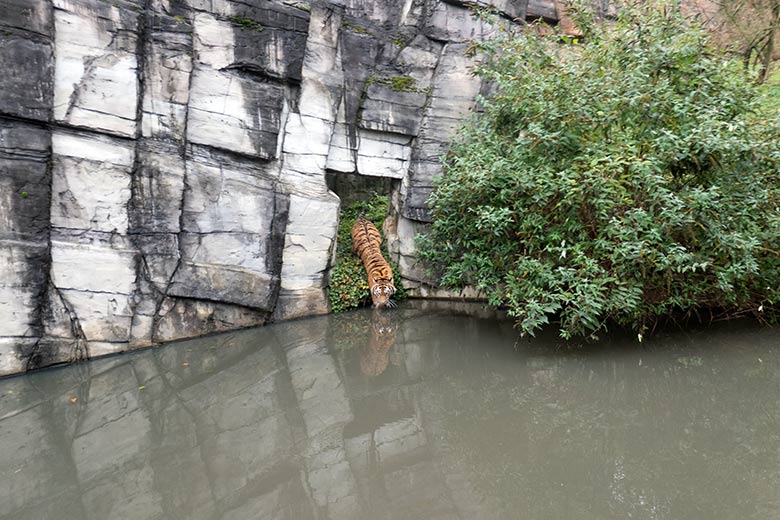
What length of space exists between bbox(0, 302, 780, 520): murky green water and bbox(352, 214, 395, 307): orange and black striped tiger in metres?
1.90

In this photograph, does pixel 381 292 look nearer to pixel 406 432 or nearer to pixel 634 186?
pixel 406 432

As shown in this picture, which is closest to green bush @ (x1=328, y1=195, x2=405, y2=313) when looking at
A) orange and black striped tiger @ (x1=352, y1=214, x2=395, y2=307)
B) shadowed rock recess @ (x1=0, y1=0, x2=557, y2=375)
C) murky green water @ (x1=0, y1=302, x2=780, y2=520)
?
orange and black striped tiger @ (x1=352, y1=214, x2=395, y2=307)

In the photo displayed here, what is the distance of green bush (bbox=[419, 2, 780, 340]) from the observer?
6074 mm

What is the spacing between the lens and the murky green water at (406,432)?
3.90 m

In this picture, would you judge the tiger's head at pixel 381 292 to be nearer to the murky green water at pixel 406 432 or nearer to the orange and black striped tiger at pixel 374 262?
the orange and black striped tiger at pixel 374 262

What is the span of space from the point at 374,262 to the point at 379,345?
2.36 meters

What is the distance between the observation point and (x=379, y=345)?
753 cm

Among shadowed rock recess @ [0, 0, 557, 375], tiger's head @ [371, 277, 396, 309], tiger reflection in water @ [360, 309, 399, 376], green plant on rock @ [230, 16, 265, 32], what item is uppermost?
green plant on rock @ [230, 16, 265, 32]

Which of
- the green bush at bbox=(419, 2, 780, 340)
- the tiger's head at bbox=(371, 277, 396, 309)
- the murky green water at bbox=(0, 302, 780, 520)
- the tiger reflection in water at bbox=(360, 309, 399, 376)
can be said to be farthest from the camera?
the tiger's head at bbox=(371, 277, 396, 309)

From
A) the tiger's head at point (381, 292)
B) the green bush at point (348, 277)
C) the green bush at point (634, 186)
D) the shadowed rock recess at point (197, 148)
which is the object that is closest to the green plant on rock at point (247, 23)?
the shadowed rock recess at point (197, 148)

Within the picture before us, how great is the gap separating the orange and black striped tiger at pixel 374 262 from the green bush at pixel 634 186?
7.37 ft

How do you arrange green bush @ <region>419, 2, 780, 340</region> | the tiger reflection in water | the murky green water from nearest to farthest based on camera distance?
the murky green water
green bush @ <region>419, 2, 780, 340</region>
the tiger reflection in water

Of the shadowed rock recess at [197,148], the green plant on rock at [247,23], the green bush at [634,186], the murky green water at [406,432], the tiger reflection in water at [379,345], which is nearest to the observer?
the murky green water at [406,432]

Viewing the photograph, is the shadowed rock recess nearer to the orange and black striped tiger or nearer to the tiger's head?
the orange and black striped tiger
